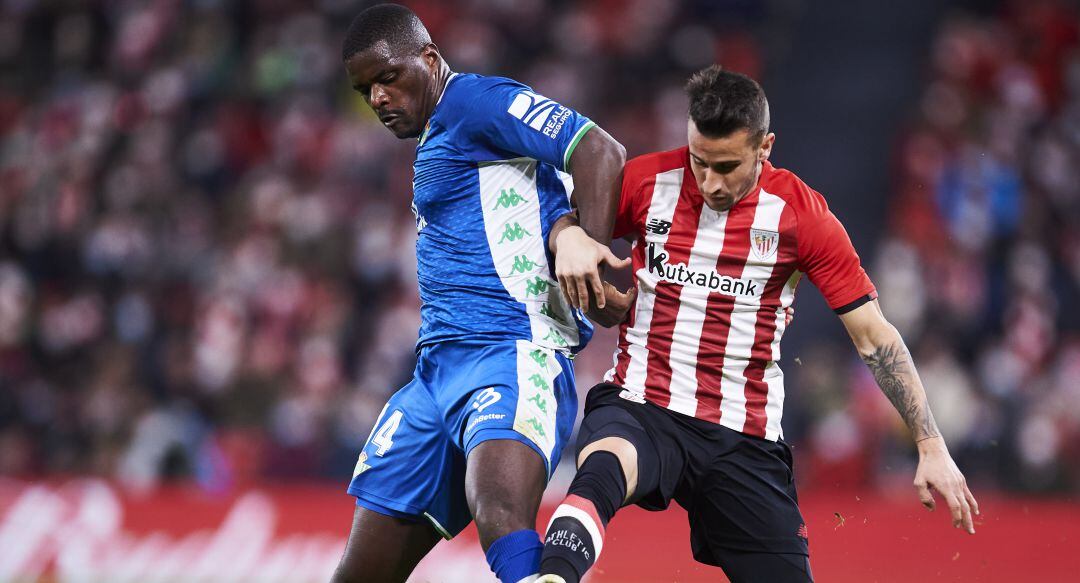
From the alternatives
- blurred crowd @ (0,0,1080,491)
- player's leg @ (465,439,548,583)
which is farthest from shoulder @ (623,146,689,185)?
blurred crowd @ (0,0,1080,491)

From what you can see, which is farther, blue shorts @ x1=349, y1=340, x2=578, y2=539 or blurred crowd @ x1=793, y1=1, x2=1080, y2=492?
blurred crowd @ x1=793, y1=1, x2=1080, y2=492

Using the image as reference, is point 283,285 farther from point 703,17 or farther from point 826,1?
point 826,1

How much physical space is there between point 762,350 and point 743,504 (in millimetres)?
536

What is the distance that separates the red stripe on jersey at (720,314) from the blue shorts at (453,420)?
0.46m

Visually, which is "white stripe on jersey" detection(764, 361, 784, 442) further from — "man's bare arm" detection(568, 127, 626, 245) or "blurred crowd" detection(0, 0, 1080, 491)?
"blurred crowd" detection(0, 0, 1080, 491)

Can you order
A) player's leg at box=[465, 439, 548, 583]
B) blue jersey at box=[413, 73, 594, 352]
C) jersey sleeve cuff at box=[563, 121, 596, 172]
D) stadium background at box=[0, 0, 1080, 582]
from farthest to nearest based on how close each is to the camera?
stadium background at box=[0, 0, 1080, 582]
blue jersey at box=[413, 73, 594, 352]
jersey sleeve cuff at box=[563, 121, 596, 172]
player's leg at box=[465, 439, 548, 583]

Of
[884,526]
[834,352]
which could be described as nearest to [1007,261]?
[834,352]

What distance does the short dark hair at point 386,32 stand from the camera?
4.34 m

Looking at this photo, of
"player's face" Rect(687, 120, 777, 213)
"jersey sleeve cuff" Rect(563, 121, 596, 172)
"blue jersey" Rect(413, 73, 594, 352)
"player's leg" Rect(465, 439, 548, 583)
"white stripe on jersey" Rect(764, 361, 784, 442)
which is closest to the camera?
"player's leg" Rect(465, 439, 548, 583)

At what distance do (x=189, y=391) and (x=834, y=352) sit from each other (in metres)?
5.44

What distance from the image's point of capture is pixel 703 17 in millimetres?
13586

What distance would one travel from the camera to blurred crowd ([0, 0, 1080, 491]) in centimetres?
1027

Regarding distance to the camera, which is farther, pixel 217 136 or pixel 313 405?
pixel 217 136

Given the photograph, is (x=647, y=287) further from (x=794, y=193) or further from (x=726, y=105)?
(x=726, y=105)
